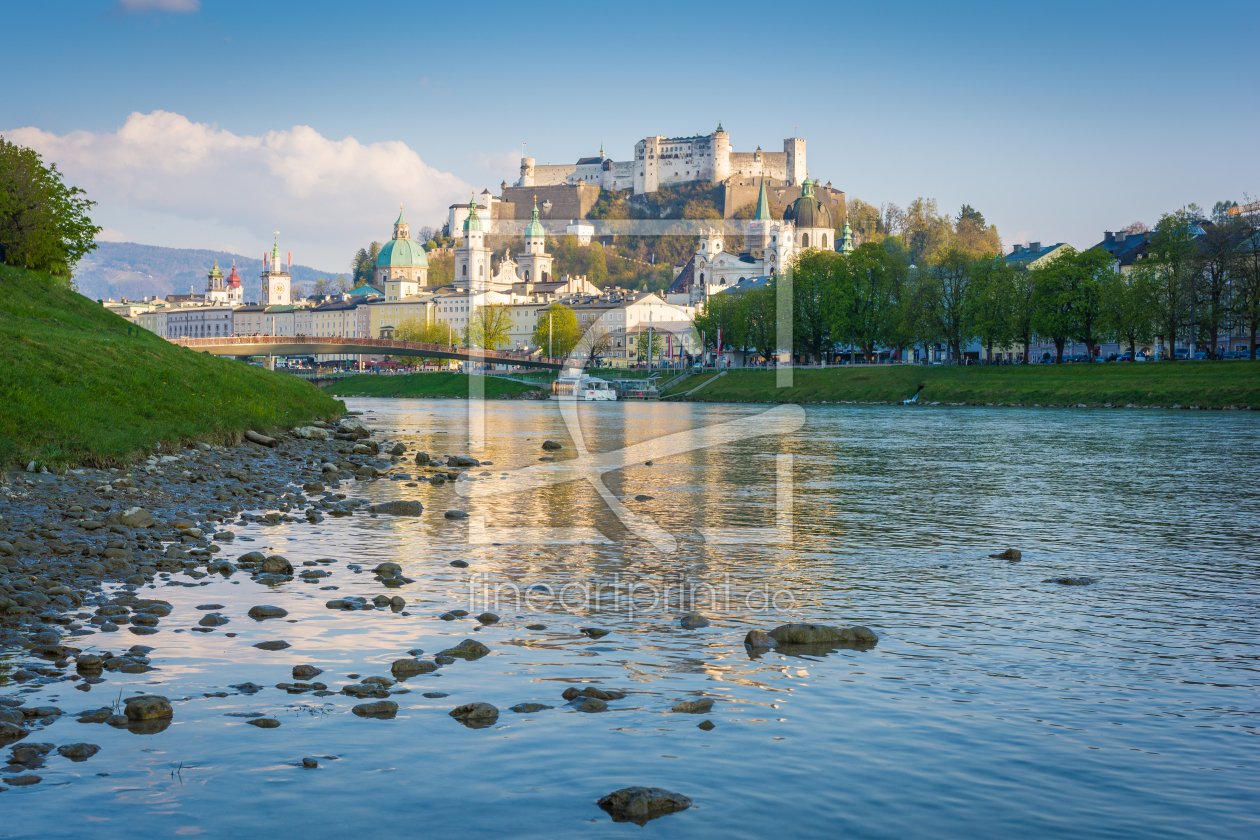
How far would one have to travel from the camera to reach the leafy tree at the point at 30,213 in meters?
40.6

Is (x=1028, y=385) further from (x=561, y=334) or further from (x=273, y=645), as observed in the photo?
(x=561, y=334)

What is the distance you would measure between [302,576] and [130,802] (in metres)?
7.18

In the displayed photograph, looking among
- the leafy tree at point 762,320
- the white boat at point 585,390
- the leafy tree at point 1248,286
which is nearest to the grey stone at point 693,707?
the leafy tree at point 1248,286

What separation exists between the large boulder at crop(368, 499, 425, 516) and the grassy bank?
90261 mm

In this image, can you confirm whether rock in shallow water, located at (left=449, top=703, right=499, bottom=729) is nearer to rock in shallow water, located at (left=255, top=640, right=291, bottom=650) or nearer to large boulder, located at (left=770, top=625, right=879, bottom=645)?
rock in shallow water, located at (left=255, top=640, right=291, bottom=650)

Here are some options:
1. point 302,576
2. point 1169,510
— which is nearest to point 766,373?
point 1169,510

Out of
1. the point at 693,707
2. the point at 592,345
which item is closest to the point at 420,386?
the point at 592,345

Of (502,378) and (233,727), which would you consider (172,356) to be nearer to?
(233,727)

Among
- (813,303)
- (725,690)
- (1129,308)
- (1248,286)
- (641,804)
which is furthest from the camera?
(813,303)

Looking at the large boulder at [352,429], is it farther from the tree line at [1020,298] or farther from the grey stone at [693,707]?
the tree line at [1020,298]

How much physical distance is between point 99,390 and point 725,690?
1946 centimetres

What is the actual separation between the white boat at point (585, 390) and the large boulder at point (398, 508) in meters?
83.7

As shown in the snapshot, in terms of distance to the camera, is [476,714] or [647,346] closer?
[476,714]

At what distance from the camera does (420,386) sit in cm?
12525
